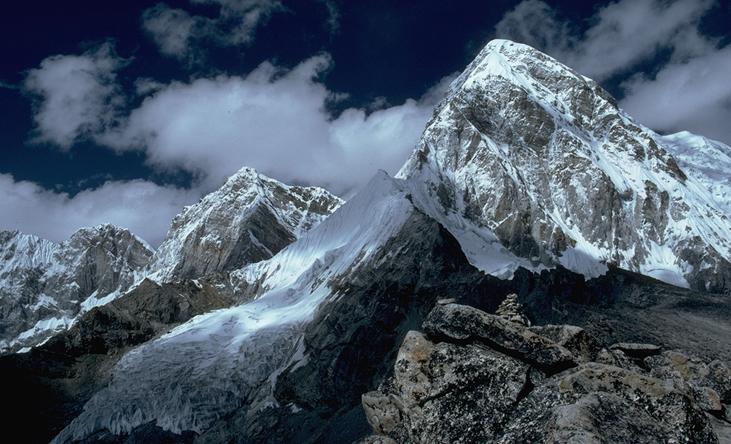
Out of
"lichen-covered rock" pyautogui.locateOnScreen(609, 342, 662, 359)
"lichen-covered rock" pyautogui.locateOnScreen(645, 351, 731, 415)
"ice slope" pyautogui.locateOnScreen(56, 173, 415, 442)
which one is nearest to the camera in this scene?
"lichen-covered rock" pyautogui.locateOnScreen(645, 351, 731, 415)

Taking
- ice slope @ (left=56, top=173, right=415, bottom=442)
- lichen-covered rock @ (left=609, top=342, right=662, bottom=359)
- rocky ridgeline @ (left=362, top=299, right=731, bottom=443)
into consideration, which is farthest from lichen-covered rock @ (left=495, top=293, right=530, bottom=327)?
ice slope @ (left=56, top=173, right=415, bottom=442)

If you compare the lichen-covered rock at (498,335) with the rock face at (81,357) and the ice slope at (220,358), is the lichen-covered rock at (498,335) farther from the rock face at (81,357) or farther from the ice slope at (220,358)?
the rock face at (81,357)

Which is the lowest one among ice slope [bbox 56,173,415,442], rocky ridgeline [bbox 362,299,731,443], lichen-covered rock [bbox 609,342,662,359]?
rocky ridgeline [bbox 362,299,731,443]

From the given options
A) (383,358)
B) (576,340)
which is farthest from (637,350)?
(383,358)

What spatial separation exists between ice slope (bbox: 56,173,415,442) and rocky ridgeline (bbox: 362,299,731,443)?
105386 mm

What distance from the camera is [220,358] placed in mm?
134000

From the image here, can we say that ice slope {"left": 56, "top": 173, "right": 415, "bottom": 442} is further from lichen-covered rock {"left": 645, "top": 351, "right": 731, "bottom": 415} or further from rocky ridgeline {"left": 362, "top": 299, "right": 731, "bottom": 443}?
rocky ridgeline {"left": 362, "top": 299, "right": 731, "bottom": 443}

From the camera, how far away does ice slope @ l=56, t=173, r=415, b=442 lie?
121 m

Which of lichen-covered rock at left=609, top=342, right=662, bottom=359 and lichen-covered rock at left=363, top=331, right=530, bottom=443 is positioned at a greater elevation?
lichen-covered rock at left=609, top=342, right=662, bottom=359

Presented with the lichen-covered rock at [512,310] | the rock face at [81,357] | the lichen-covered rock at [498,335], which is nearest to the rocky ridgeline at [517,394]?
the lichen-covered rock at [498,335]

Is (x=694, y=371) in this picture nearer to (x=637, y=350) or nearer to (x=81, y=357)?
(x=637, y=350)

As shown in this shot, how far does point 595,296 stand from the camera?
594 feet

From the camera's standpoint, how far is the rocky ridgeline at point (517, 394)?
41.4ft

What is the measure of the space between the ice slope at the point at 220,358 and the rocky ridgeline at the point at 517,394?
4149 inches
